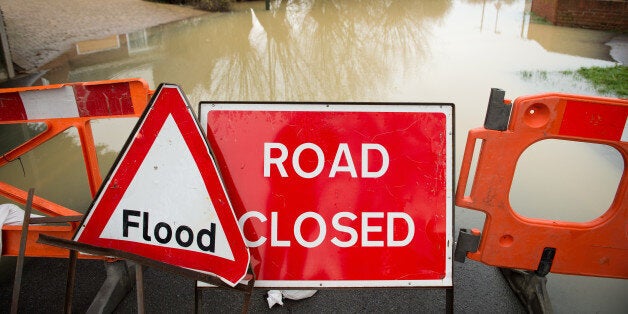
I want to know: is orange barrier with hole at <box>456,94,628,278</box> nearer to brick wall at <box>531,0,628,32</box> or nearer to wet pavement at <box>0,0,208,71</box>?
wet pavement at <box>0,0,208,71</box>

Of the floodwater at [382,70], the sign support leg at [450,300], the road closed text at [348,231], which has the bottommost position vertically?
the floodwater at [382,70]

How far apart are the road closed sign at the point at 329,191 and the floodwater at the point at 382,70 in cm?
155

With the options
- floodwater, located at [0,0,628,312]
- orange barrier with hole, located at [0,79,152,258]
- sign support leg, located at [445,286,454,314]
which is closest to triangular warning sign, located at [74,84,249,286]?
orange barrier with hole, located at [0,79,152,258]

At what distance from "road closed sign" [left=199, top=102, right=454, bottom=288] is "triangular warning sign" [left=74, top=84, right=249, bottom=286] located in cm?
24

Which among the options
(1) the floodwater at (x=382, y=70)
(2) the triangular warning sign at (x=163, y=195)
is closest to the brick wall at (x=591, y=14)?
(1) the floodwater at (x=382, y=70)

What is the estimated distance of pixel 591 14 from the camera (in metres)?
15.2

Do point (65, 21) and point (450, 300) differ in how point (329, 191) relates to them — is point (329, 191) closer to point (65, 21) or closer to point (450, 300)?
point (450, 300)

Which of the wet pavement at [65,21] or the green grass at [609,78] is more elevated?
the wet pavement at [65,21]

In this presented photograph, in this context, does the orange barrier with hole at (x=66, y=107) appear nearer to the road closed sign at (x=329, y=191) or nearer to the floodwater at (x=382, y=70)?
the floodwater at (x=382, y=70)

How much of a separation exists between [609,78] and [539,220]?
7862 mm

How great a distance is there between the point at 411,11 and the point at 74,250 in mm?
19694

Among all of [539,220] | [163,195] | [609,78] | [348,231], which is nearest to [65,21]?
[609,78]

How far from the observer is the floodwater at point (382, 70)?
181 inches

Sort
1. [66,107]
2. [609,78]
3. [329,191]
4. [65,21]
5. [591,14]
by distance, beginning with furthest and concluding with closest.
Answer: [65,21], [591,14], [609,78], [66,107], [329,191]
